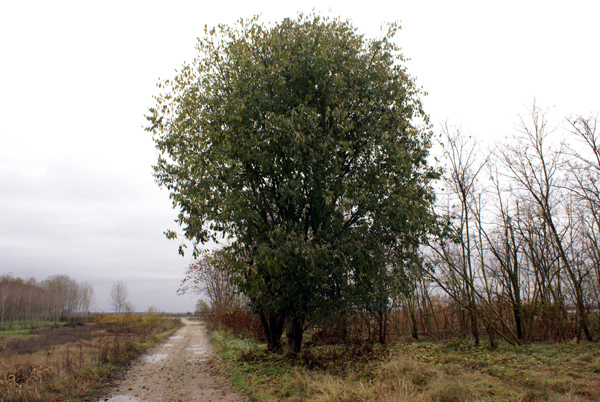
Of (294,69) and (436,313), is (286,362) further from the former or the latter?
(436,313)

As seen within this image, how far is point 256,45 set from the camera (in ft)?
36.3

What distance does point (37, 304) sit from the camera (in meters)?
60.2

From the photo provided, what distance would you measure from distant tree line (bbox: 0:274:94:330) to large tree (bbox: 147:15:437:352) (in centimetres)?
6203

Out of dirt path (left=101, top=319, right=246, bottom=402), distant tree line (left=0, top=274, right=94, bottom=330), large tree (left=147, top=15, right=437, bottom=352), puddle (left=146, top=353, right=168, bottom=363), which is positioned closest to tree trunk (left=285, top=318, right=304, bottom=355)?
large tree (left=147, top=15, right=437, bottom=352)

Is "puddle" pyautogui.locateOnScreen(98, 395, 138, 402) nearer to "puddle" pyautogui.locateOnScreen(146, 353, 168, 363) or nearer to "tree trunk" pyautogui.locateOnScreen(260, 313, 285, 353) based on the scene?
"tree trunk" pyautogui.locateOnScreen(260, 313, 285, 353)

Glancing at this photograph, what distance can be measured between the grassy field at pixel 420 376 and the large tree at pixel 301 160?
5.30 ft

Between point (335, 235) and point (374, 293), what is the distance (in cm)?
211

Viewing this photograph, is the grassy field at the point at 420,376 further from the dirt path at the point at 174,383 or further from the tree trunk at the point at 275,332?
the dirt path at the point at 174,383

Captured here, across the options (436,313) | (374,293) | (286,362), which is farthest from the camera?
(436,313)

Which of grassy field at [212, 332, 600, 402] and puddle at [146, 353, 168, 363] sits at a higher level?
grassy field at [212, 332, 600, 402]

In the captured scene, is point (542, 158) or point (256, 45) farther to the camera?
point (542, 158)

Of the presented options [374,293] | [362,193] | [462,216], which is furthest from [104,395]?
[462,216]

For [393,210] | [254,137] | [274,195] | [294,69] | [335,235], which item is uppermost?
[294,69]

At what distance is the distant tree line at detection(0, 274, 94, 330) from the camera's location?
5722 centimetres
